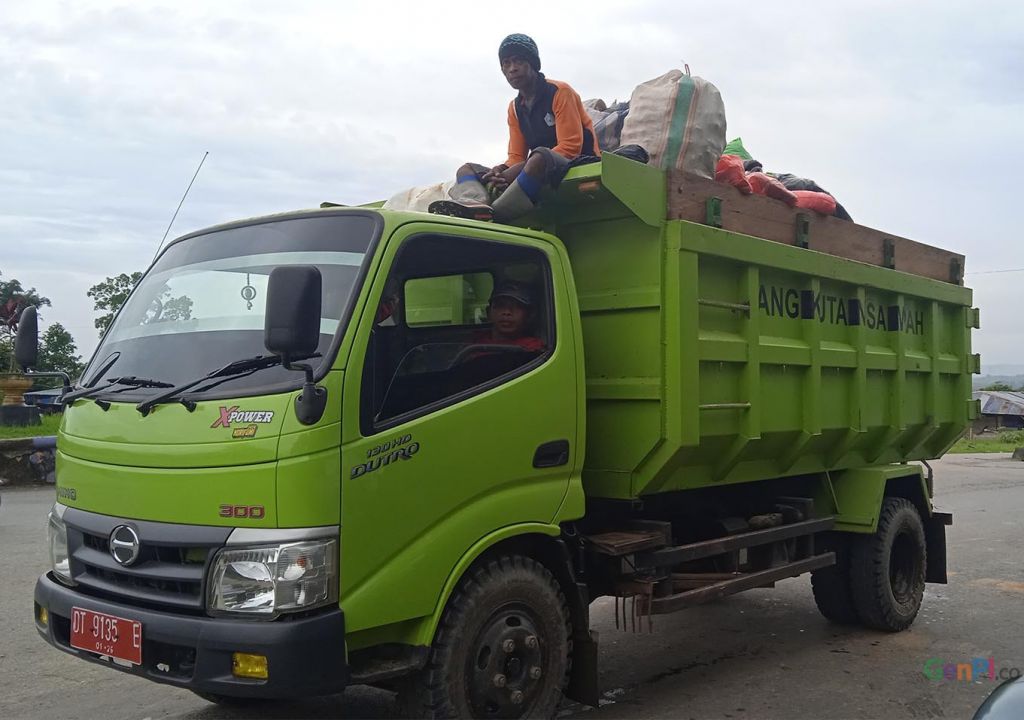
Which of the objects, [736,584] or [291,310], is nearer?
[291,310]

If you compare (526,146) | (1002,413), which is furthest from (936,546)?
(1002,413)

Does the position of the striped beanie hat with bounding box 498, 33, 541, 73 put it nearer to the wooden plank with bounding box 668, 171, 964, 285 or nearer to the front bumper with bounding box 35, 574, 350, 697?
the wooden plank with bounding box 668, 171, 964, 285

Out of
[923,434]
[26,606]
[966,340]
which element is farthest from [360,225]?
[966,340]

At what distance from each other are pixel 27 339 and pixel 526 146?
2686 mm

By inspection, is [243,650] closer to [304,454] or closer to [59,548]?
[304,454]

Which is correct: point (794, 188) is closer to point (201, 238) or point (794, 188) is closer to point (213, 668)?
point (201, 238)

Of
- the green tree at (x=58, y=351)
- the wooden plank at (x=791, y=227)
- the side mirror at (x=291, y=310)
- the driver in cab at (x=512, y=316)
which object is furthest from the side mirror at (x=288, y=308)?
the green tree at (x=58, y=351)

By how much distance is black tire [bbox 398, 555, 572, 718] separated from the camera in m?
3.55

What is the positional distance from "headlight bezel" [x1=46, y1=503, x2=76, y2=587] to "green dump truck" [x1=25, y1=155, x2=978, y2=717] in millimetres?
13

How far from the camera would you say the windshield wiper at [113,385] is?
3645mm

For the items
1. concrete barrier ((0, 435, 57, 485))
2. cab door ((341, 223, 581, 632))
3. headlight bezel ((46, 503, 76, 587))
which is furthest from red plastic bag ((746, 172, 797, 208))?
concrete barrier ((0, 435, 57, 485))

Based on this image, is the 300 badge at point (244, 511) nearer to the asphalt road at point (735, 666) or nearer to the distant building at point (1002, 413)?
the asphalt road at point (735, 666)

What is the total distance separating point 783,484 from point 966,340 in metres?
2.41

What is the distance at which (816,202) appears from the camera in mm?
5820
